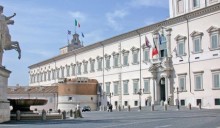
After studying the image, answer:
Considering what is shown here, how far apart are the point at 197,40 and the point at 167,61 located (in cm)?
544

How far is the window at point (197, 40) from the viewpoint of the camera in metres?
43.4

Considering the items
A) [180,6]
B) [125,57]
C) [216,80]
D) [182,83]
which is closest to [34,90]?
[125,57]

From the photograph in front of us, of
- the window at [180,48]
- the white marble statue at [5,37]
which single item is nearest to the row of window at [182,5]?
the window at [180,48]

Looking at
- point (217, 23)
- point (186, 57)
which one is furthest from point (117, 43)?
point (217, 23)

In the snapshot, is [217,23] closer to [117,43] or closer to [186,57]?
[186,57]

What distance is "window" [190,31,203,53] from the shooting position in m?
43.4

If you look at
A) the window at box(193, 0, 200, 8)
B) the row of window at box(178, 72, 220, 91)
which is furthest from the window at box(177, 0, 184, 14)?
the row of window at box(178, 72, 220, 91)

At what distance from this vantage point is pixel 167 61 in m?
47.8

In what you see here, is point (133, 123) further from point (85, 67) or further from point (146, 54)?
point (85, 67)

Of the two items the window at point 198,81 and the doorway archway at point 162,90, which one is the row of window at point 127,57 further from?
the doorway archway at point 162,90

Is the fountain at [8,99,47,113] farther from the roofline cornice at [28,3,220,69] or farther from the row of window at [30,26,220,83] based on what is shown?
the roofline cornice at [28,3,220,69]

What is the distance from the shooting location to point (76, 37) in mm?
105188

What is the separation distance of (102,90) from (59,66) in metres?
20.4

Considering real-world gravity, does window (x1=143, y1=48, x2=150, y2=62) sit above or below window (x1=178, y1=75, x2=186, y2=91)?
above
